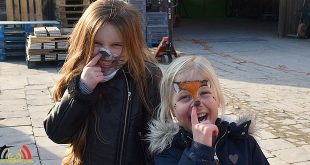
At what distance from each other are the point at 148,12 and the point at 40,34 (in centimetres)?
392

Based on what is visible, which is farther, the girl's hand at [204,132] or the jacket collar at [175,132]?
the jacket collar at [175,132]

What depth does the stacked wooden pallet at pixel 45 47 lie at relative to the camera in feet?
31.6

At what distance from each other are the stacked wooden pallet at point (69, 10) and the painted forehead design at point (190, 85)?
34.4 feet

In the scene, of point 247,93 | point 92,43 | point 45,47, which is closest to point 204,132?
point 92,43

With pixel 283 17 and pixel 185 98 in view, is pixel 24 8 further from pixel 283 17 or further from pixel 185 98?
pixel 185 98

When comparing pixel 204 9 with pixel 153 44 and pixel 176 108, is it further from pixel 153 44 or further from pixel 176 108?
pixel 176 108

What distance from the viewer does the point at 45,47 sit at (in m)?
9.74

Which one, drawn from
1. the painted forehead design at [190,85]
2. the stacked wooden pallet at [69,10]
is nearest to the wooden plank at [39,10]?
the stacked wooden pallet at [69,10]

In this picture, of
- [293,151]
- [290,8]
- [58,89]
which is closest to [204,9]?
[290,8]

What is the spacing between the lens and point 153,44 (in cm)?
1256

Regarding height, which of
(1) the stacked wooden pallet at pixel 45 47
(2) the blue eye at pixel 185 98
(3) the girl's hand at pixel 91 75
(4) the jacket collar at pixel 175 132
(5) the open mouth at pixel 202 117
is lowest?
(1) the stacked wooden pallet at pixel 45 47

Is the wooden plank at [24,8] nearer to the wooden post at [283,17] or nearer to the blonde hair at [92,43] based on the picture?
the wooden post at [283,17]

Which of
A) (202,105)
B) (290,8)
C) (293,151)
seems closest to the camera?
(202,105)

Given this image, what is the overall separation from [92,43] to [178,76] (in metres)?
0.42
